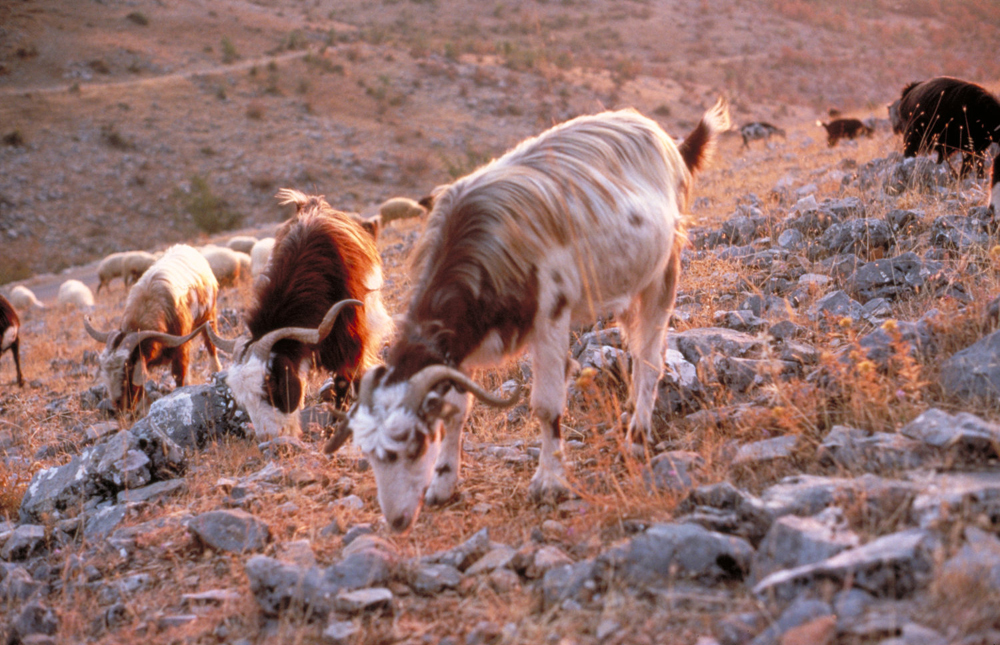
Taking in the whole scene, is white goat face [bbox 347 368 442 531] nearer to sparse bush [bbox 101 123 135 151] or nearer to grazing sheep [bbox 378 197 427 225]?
grazing sheep [bbox 378 197 427 225]

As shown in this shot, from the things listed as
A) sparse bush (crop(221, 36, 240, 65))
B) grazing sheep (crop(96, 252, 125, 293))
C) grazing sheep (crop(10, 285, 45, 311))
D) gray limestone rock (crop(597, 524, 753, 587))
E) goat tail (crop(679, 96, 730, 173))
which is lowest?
grazing sheep (crop(10, 285, 45, 311))

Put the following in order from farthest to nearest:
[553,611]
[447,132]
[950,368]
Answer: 1. [447,132]
2. [950,368]
3. [553,611]

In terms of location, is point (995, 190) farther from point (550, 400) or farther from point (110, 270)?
point (110, 270)

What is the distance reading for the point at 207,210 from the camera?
2475 centimetres

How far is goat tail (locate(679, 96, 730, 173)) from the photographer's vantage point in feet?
15.6

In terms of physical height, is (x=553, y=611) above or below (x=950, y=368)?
below

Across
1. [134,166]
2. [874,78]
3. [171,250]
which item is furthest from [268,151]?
[874,78]

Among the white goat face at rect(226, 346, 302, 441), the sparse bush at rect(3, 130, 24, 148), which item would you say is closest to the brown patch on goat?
the white goat face at rect(226, 346, 302, 441)

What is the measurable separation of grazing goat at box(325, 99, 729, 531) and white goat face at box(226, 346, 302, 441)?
1.82 meters

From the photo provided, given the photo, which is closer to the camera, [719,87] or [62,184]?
[62,184]

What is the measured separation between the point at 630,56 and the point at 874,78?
1464 cm

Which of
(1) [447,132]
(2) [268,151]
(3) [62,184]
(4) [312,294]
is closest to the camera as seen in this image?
(4) [312,294]

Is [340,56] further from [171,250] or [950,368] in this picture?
[950,368]

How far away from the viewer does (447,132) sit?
3052 centimetres
